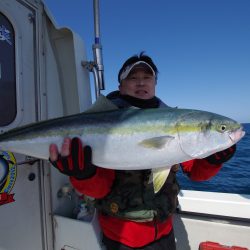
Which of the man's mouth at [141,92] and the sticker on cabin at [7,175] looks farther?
the man's mouth at [141,92]

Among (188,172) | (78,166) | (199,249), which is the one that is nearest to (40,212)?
(78,166)

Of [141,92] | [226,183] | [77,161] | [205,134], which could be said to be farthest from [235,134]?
[226,183]

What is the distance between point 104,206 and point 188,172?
0.89m

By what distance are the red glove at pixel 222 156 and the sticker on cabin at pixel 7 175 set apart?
1.81 meters

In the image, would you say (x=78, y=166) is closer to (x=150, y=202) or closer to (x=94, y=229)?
(x=150, y=202)

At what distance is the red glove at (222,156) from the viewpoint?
2.25m

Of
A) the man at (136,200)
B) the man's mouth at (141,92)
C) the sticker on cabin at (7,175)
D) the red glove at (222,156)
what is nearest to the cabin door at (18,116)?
the sticker on cabin at (7,175)

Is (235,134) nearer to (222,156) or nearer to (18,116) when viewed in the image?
(222,156)

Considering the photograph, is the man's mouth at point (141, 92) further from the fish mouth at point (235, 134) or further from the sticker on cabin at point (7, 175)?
the sticker on cabin at point (7, 175)

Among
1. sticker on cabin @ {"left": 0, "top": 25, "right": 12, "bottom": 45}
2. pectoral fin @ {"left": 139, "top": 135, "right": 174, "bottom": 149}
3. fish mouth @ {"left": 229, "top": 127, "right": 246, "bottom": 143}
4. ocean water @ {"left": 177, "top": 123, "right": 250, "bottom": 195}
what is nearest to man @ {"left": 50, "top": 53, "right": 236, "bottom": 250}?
fish mouth @ {"left": 229, "top": 127, "right": 246, "bottom": 143}

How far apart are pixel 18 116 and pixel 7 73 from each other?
1.40ft

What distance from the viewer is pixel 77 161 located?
76.2 inches

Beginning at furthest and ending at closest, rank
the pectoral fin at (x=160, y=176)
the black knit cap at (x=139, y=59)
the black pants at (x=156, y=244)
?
the black knit cap at (x=139, y=59)
the black pants at (x=156, y=244)
the pectoral fin at (x=160, y=176)

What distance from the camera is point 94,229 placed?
2.92 meters
